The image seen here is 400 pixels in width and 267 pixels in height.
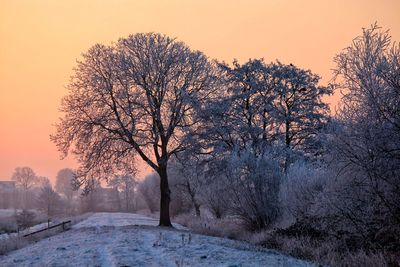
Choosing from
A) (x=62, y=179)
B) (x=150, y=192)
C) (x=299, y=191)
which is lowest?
(x=299, y=191)

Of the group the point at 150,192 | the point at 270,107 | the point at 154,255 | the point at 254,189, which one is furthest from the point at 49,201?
the point at 154,255

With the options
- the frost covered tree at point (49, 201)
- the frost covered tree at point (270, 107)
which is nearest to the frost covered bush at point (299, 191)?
the frost covered tree at point (270, 107)

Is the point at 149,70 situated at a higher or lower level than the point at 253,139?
higher

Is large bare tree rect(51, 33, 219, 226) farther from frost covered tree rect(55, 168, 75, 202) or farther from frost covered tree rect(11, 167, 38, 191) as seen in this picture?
Answer: frost covered tree rect(11, 167, 38, 191)

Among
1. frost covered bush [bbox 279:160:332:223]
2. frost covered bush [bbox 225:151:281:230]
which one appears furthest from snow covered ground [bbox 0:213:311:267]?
frost covered bush [bbox 225:151:281:230]

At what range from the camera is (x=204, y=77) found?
27609mm

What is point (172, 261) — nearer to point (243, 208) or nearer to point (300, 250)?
point (300, 250)

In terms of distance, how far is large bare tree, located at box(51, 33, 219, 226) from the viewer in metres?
26.3

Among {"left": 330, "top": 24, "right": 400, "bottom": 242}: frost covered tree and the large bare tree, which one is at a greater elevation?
the large bare tree

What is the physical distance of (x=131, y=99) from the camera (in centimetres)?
2659

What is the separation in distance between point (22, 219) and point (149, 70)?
3838cm

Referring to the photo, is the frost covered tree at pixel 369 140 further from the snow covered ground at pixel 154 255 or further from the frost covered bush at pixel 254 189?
the frost covered bush at pixel 254 189

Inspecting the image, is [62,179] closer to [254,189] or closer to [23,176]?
[23,176]

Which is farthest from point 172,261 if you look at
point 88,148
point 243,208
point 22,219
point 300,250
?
point 22,219
